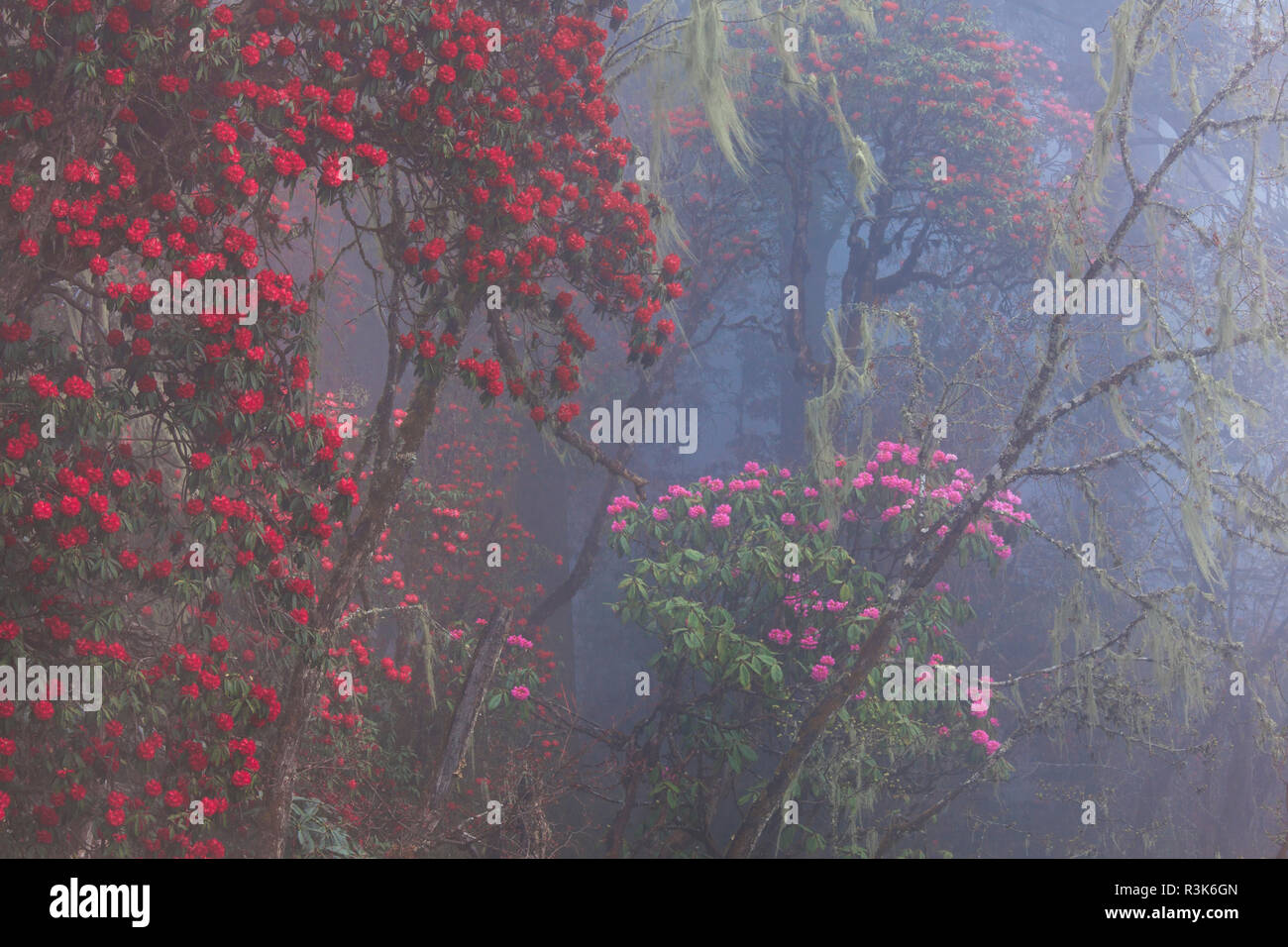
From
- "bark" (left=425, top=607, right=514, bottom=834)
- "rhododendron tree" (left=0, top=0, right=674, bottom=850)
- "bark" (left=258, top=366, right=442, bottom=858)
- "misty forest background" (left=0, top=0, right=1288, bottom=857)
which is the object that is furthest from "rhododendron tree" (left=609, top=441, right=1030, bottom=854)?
"rhododendron tree" (left=0, top=0, right=674, bottom=850)

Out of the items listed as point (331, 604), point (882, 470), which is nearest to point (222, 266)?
point (331, 604)

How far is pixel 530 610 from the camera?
33.1 feet

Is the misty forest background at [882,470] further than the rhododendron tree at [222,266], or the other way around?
the misty forest background at [882,470]

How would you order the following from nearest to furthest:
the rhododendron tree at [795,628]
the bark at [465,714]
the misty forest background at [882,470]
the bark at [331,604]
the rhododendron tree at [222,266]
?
the rhododendron tree at [222,266], the bark at [331,604], the bark at [465,714], the misty forest background at [882,470], the rhododendron tree at [795,628]

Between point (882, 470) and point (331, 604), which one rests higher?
point (882, 470)

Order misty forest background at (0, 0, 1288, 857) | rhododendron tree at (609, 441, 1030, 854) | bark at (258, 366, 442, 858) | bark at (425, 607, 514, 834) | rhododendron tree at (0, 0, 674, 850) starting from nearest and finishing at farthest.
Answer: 1. rhododendron tree at (0, 0, 674, 850)
2. bark at (258, 366, 442, 858)
3. bark at (425, 607, 514, 834)
4. misty forest background at (0, 0, 1288, 857)
5. rhododendron tree at (609, 441, 1030, 854)

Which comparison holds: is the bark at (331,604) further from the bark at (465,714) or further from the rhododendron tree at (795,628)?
the rhododendron tree at (795,628)

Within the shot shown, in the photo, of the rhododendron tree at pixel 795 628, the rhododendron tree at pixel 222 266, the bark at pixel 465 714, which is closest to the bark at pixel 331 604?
the rhododendron tree at pixel 222 266

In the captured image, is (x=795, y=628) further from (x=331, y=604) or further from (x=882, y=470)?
(x=331, y=604)

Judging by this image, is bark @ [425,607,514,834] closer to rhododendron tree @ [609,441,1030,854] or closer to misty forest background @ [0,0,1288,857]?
misty forest background @ [0,0,1288,857]

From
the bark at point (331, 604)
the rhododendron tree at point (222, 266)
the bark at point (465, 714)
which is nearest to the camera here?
the rhododendron tree at point (222, 266)
